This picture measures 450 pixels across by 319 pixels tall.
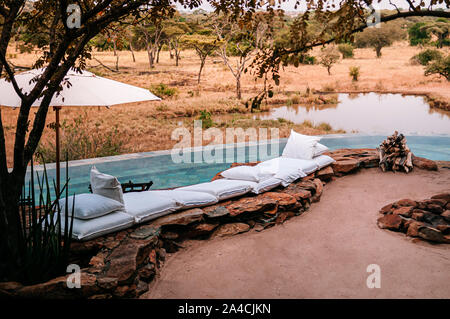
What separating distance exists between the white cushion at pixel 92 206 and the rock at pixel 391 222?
250 centimetres

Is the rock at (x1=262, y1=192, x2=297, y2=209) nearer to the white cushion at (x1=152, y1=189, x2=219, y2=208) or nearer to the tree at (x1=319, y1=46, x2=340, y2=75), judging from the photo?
the white cushion at (x1=152, y1=189, x2=219, y2=208)

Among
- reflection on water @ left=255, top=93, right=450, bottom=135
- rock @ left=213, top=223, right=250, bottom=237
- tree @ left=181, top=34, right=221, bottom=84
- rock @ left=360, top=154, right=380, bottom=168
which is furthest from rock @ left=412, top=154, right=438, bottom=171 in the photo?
tree @ left=181, top=34, right=221, bottom=84

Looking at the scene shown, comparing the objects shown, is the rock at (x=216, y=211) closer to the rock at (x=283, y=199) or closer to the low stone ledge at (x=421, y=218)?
the rock at (x=283, y=199)

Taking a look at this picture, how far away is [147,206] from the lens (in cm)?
351

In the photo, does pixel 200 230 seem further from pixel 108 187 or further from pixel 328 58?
pixel 328 58

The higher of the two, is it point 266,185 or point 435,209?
point 266,185

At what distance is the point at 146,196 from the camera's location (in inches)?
148

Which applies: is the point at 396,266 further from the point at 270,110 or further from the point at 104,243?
the point at 270,110

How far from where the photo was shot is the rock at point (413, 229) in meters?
3.86

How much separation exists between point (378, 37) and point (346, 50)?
3.54 meters

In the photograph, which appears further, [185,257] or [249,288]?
[185,257]

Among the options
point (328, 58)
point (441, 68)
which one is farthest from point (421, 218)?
point (328, 58)
